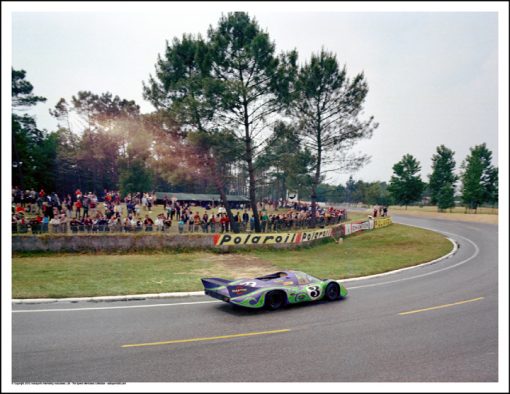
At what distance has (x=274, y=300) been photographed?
10.7 metres

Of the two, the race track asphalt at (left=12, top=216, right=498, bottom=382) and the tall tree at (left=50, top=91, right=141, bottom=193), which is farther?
the tall tree at (left=50, top=91, right=141, bottom=193)

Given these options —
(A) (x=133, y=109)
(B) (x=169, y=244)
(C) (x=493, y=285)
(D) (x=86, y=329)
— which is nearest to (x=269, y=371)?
(D) (x=86, y=329)

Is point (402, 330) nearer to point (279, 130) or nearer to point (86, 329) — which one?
point (86, 329)

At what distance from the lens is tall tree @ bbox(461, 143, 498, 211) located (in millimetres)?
56938

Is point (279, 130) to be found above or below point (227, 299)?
above

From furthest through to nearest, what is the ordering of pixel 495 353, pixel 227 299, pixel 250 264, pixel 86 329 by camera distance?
pixel 250 264, pixel 227 299, pixel 86 329, pixel 495 353

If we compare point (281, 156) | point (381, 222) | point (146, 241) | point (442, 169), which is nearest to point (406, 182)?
point (442, 169)

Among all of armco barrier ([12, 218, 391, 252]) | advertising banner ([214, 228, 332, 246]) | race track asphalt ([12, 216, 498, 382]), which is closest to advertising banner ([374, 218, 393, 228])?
advertising banner ([214, 228, 332, 246])

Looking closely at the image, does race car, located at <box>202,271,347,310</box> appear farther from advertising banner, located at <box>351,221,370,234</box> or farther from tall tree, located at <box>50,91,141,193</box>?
tall tree, located at <box>50,91,141,193</box>

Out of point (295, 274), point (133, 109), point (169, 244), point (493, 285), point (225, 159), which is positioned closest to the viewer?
point (295, 274)

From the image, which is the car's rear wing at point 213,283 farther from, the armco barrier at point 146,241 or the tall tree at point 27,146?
the tall tree at point 27,146

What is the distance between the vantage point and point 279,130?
86.2ft

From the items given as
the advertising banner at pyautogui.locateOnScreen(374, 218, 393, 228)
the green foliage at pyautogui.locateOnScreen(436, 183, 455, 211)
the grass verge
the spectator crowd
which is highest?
the green foliage at pyautogui.locateOnScreen(436, 183, 455, 211)

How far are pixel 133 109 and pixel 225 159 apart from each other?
109 ft
